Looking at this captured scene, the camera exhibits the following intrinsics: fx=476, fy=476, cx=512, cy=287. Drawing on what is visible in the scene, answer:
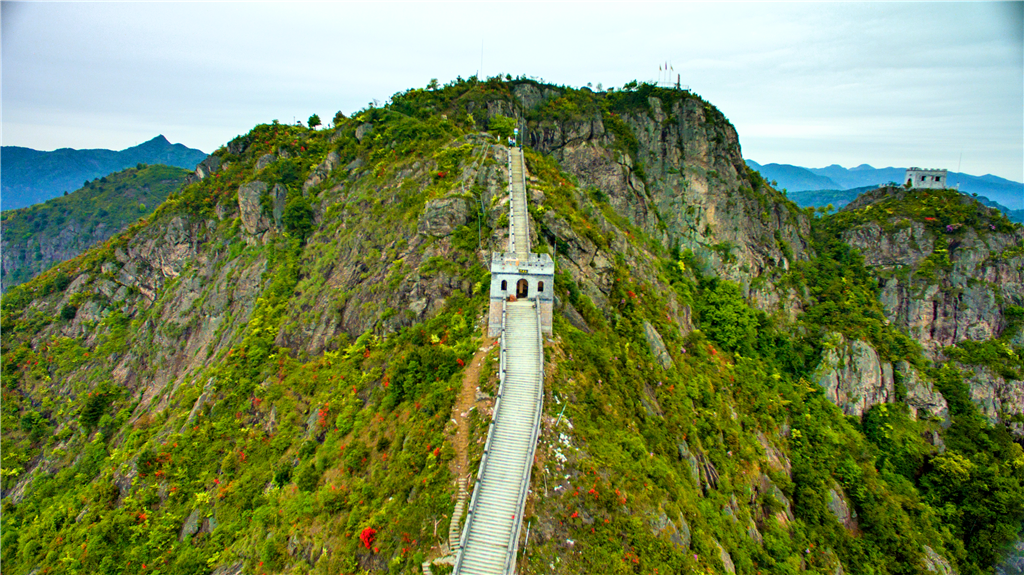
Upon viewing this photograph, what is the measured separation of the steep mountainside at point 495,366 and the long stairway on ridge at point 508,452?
3.00 ft

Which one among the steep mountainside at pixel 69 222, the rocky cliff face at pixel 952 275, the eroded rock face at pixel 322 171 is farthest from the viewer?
the steep mountainside at pixel 69 222

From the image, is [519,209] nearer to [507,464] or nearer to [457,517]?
[507,464]

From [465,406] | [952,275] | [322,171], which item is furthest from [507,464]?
[952,275]

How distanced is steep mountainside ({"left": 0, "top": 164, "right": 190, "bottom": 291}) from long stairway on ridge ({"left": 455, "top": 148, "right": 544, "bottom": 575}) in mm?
138912

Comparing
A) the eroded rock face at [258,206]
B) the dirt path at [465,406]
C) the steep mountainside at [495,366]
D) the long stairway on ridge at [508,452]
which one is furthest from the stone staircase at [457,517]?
the eroded rock face at [258,206]

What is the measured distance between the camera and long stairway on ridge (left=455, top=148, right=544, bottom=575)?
71.7 feet

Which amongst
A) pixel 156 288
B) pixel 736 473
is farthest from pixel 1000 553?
pixel 156 288

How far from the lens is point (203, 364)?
51.4 m

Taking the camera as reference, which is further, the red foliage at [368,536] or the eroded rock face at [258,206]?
the eroded rock face at [258,206]

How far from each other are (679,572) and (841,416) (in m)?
45.1

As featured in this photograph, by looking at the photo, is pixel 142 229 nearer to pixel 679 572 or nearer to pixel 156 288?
pixel 156 288

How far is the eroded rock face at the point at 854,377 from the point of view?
5978 centimetres

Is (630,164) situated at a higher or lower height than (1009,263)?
higher

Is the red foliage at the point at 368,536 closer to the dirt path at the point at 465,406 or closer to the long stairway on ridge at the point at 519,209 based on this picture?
the dirt path at the point at 465,406
